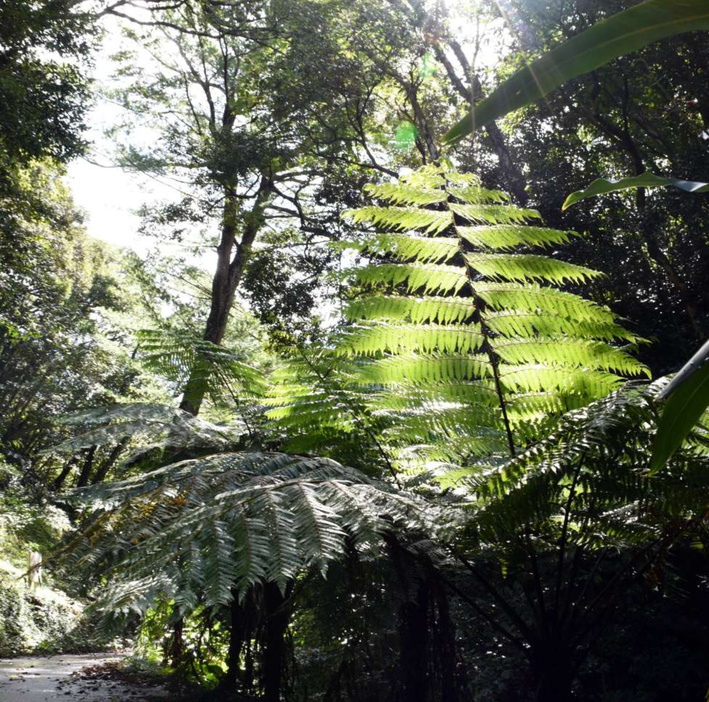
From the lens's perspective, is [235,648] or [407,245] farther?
[235,648]

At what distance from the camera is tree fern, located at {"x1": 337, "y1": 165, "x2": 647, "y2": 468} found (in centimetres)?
240

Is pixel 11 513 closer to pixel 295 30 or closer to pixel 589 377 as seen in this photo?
pixel 295 30

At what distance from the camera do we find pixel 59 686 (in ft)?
25.5

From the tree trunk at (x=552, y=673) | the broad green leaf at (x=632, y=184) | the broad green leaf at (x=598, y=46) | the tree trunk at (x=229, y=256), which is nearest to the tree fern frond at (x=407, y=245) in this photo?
the tree trunk at (x=552, y=673)

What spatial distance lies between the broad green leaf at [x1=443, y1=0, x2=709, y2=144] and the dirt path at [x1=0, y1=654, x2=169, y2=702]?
21.3 ft

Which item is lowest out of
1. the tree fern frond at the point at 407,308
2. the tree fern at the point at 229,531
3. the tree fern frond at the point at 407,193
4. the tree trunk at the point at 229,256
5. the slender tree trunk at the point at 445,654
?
the slender tree trunk at the point at 445,654

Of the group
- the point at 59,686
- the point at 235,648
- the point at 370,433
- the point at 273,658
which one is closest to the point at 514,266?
the point at 370,433

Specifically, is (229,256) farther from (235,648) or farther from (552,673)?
(552,673)

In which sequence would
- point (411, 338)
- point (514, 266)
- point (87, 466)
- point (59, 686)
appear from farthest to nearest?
point (87, 466) → point (59, 686) → point (514, 266) → point (411, 338)

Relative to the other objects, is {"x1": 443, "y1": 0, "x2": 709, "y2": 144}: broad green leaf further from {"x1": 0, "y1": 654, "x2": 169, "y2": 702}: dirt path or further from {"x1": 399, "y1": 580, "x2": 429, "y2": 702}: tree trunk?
{"x1": 0, "y1": 654, "x2": 169, "y2": 702}: dirt path

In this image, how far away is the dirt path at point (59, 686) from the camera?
6.78 meters

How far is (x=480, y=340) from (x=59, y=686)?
7635mm

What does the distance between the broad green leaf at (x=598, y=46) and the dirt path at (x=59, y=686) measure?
649 centimetres

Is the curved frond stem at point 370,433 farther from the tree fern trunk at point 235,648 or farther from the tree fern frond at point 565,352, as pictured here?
the tree fern trunk at point 235,648
